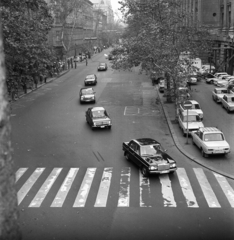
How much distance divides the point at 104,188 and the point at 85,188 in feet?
2.73

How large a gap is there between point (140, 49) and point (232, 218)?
22511mm

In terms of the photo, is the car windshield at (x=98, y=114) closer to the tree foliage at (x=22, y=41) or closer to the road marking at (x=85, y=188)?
the tree foliage at (x=22, y=41)

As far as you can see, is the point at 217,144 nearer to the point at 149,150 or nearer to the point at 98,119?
the point at 149,150

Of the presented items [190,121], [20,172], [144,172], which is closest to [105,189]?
[144,172]

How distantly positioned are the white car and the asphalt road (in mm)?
1236

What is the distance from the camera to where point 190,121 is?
2652cm

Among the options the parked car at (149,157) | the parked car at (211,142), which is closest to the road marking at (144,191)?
the parked car at (149,157)

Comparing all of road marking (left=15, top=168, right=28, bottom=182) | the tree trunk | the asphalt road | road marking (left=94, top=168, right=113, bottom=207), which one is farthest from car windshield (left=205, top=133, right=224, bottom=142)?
the tree trunk

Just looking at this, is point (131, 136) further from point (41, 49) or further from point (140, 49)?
point (140, 49)

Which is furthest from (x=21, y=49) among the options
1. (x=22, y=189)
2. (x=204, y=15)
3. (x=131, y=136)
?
(x=204, y=15)

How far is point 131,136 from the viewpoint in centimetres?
2522

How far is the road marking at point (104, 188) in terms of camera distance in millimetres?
14865

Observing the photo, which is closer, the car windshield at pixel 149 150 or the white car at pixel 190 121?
the car windshield at pixel 149 150

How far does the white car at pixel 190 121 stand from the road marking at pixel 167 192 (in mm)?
7927
